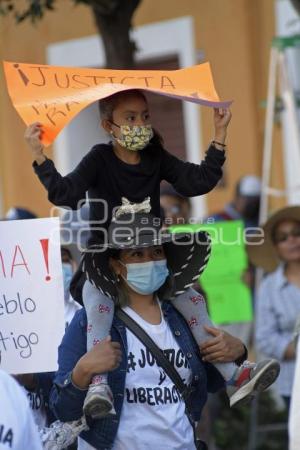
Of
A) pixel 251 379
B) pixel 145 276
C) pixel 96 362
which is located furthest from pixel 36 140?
pixel 251 379

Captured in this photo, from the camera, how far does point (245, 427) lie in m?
9.25

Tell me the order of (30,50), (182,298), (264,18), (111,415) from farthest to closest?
(30,50), (264,18), (182,298), (111,415)

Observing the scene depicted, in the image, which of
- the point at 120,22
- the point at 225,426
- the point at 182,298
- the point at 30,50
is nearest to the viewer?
the point at 182,298

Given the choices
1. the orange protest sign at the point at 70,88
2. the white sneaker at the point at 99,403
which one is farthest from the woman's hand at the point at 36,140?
the white sneaker at the point at 99,403

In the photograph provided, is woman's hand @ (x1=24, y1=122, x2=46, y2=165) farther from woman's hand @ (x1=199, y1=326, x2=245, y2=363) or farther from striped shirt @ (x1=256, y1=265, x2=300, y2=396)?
striped shirt @ (x1=256, y1=265, x2=300, y2=396)

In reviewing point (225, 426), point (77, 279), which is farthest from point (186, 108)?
point (77, 279)

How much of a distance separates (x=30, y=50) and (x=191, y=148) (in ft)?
7.09

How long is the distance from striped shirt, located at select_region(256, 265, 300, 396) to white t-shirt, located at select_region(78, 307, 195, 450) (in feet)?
9.07

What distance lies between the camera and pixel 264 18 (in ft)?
36.5

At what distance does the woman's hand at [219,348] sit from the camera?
4355 millimetres

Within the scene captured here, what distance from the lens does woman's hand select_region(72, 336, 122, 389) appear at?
4047 millimetres

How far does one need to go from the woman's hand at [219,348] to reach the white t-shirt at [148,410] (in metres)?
0.20

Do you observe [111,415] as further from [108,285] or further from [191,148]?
[191,148]

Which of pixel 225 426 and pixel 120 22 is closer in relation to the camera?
pixel 120 22
